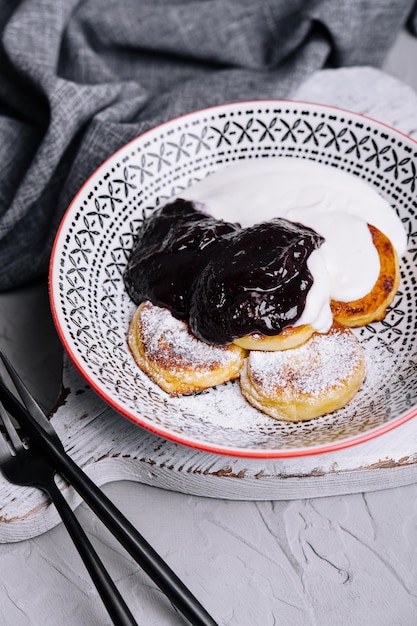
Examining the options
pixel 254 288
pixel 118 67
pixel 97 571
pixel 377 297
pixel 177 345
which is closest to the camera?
pixel 97 571

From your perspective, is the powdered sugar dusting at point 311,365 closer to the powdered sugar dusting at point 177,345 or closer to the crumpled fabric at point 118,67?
the powdered sugar dusting at point 177,345

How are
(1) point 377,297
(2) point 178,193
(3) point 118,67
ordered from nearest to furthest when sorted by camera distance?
(1) point 377,297 → (2) point 178,193 → (3) point 118,67

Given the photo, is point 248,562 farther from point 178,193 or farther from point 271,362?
point 178,193

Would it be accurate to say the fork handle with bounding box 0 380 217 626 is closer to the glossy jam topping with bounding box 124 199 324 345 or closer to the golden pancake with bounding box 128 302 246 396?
the golden pancake with bounding box 128 302 246 396

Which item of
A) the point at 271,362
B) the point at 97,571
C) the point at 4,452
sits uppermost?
the point at 271,362

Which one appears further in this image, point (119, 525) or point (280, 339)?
point (280, 339)

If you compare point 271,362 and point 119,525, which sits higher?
point 271,362

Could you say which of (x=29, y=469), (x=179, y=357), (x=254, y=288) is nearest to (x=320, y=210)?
(x=254, y=288)
